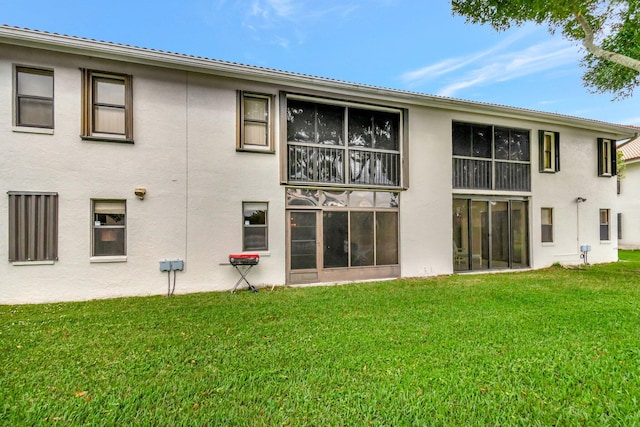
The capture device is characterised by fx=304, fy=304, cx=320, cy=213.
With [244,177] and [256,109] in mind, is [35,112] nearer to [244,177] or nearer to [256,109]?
[244,177]

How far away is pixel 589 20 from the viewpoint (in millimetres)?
Answer: 9836

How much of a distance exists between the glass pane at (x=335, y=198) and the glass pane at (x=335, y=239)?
26 centimetres

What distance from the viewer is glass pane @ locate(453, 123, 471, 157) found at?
1038 cm

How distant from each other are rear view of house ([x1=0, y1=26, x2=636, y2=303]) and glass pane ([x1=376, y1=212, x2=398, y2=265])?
0.05 meters

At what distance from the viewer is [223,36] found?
14.5 metres

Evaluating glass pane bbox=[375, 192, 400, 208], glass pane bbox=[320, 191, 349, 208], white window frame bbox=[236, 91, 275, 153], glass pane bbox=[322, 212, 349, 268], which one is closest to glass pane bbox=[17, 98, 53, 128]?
white window frame bbox=[236, 91, 275, 153]

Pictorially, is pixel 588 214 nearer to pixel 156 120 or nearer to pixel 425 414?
pixel 425 414

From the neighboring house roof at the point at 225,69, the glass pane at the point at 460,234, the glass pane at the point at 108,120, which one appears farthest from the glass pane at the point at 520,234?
the glass pane at the point at 108,120

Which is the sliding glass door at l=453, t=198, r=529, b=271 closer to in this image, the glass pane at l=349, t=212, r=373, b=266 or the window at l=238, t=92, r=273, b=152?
the glass pane at l=349, t=212, r=373, b=266

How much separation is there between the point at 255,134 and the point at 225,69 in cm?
171

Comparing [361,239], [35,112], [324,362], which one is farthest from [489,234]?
[35,112]

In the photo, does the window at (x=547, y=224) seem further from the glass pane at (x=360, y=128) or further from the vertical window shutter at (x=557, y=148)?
the glass pane at (x=360, y=128)

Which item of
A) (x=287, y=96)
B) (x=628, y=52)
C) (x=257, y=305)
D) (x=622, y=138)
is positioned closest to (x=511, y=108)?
(x=628, y=52)

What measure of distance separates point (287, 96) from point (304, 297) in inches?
211
